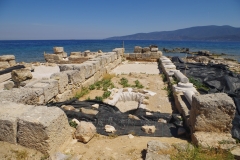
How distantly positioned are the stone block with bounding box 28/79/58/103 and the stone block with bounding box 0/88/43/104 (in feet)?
0.74

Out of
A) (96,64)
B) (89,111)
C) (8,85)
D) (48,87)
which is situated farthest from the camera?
(96,64)

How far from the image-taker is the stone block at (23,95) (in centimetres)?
402

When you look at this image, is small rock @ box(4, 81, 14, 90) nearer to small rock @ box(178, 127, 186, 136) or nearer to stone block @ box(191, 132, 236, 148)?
small rock @ box(178, 127, 186, 136)

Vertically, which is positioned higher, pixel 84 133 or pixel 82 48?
pixel 84 133

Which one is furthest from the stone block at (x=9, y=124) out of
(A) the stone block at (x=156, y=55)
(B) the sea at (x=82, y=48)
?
(B) the sea at (x=82, y=48)

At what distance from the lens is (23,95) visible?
4.27m

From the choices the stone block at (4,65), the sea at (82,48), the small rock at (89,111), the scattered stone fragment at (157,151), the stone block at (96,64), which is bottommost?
the sea at (82,48)

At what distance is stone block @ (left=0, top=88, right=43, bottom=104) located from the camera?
13.2 ft

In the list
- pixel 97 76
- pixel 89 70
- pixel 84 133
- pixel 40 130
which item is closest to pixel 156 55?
pixel 97 76

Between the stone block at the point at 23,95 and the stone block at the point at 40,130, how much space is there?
50.9 inches

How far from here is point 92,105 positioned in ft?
17.2

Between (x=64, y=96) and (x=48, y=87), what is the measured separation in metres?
0.92

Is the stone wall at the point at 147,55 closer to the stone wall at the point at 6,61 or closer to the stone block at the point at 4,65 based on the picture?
the stone wall at the point at 6,61

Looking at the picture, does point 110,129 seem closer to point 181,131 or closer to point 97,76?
point 181,131
